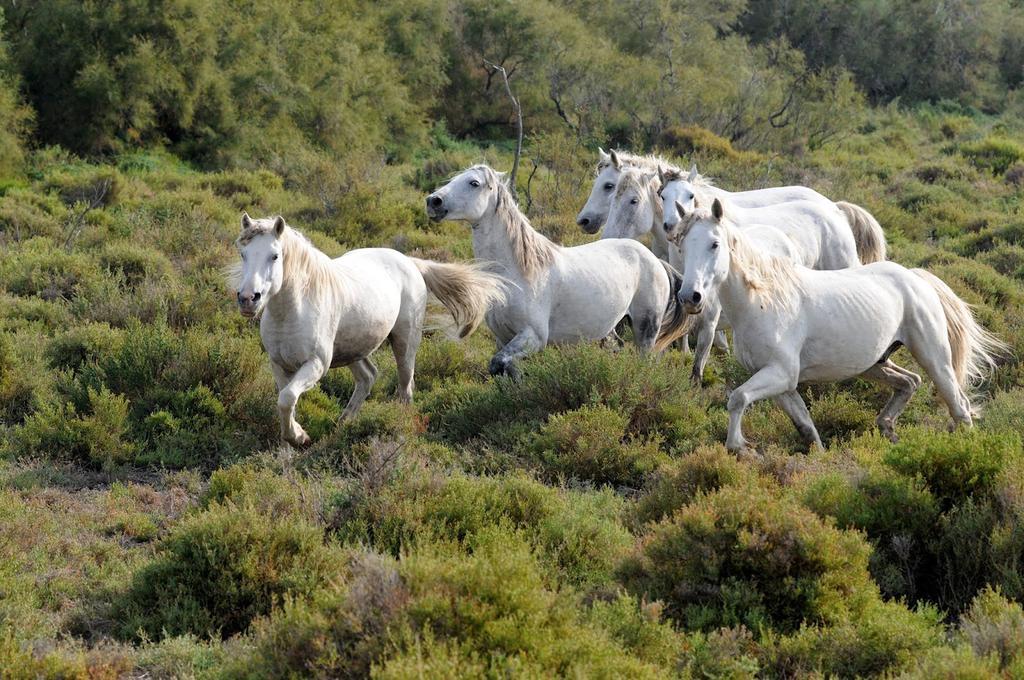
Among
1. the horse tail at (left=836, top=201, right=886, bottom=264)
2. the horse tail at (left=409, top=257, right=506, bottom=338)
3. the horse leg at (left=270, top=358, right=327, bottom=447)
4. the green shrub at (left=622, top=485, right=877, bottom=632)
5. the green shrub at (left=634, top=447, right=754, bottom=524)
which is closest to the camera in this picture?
the green shrub at (left=622, top=485, right=877, bottom=632)

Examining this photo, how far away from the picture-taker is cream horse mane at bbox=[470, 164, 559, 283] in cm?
862

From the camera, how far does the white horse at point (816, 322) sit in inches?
263

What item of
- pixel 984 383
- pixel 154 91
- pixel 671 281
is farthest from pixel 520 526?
pixel 154 91

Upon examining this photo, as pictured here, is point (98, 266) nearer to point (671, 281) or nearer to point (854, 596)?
point (671, 281)

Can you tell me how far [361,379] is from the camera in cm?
846

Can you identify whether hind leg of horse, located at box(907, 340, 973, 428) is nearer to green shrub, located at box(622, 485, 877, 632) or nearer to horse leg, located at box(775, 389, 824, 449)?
horse leg, located at box(775, 389, 824, 449)

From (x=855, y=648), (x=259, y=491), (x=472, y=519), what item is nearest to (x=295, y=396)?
(x=259, y=491)

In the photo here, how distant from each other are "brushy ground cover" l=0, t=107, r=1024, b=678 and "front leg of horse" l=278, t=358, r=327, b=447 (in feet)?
0.65

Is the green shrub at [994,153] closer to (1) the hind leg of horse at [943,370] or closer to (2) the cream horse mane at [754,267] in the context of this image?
(1) the hind leg of horse at [943,370]

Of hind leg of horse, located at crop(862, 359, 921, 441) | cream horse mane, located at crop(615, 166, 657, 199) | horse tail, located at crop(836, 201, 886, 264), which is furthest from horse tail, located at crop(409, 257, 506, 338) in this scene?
horse tail, located at crop(836, 201, 886, 264)

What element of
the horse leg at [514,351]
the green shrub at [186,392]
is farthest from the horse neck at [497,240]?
the green shrub at [186,392]

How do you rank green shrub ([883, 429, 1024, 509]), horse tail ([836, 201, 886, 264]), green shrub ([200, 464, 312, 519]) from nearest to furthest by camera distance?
green shrub ([883, 429, 1024, 509]) → green shrub ([200, 464, 312, 519]) → horse tail ([836, 201, 886, 264])

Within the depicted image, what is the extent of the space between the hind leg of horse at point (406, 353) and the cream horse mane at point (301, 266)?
0.89m

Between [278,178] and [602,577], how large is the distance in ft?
47.7
